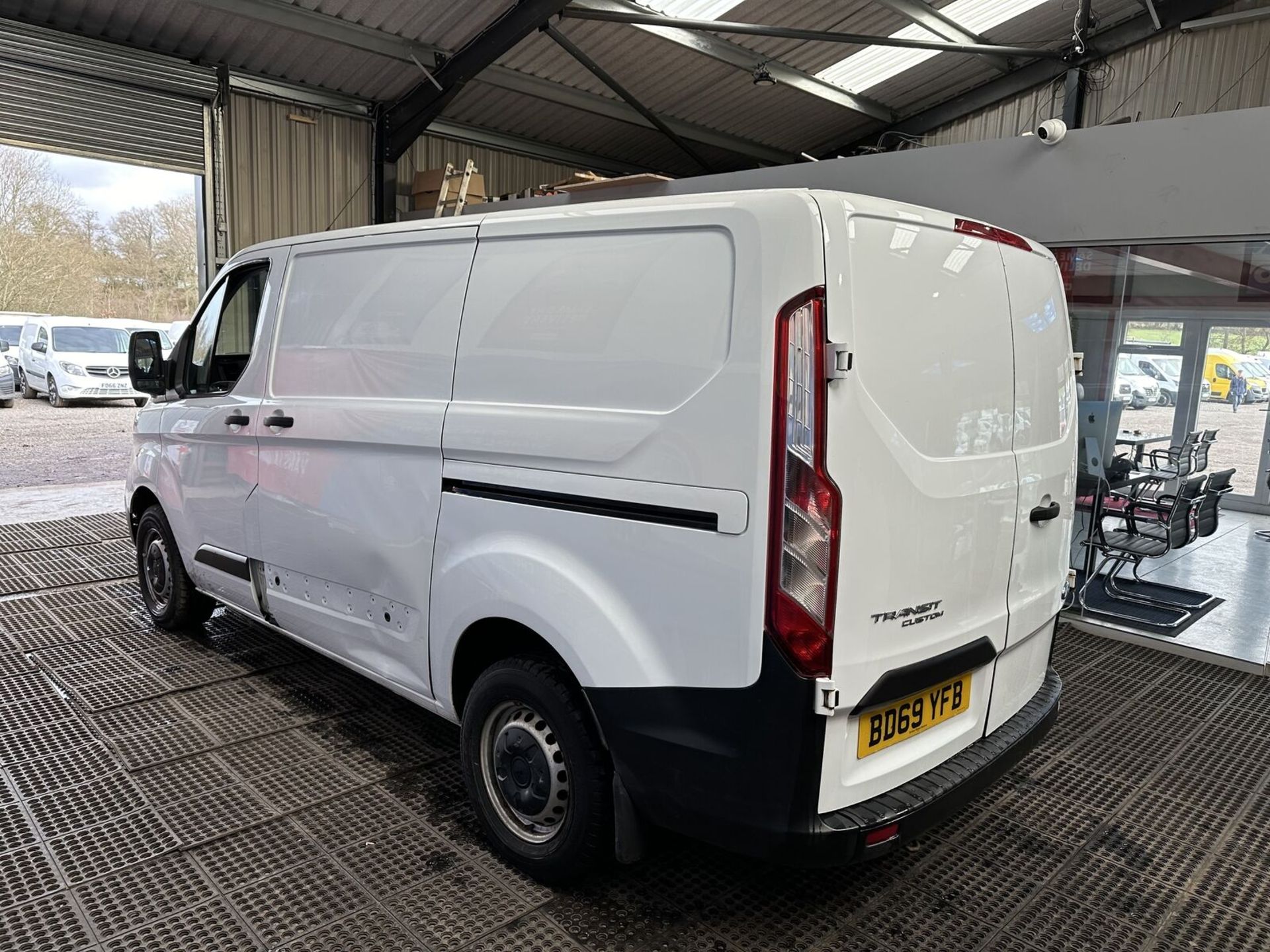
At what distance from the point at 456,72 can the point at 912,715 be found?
8.15 metres

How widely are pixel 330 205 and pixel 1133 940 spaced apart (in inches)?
366

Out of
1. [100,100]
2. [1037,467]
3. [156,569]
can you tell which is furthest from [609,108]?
[1037,467]

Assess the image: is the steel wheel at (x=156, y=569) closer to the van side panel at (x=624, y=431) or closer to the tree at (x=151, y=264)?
the van side panel at (x=624, y=431)

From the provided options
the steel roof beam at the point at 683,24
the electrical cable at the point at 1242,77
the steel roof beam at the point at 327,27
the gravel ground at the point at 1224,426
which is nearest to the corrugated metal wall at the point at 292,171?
the steel roof beam at the point at 327,27

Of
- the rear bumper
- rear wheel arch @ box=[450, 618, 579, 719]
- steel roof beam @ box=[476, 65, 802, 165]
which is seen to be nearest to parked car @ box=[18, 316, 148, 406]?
steel roof beam @ box=[476, 65, 802, 165]

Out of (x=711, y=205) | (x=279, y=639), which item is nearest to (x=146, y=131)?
(x=279, y=639)

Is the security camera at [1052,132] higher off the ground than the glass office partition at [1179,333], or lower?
higher

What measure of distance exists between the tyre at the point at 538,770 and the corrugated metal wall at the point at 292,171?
7307mm

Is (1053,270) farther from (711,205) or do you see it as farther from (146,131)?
(146,131)

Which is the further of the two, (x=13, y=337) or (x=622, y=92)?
(x=13, y=337)

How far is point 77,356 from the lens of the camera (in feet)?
46.1

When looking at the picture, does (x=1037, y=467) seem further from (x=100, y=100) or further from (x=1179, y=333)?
(x=100, y=100)

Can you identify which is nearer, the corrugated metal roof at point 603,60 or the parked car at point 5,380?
the corrugated metal roof at point 603,60

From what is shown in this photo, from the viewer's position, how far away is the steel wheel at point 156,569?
170 inches
